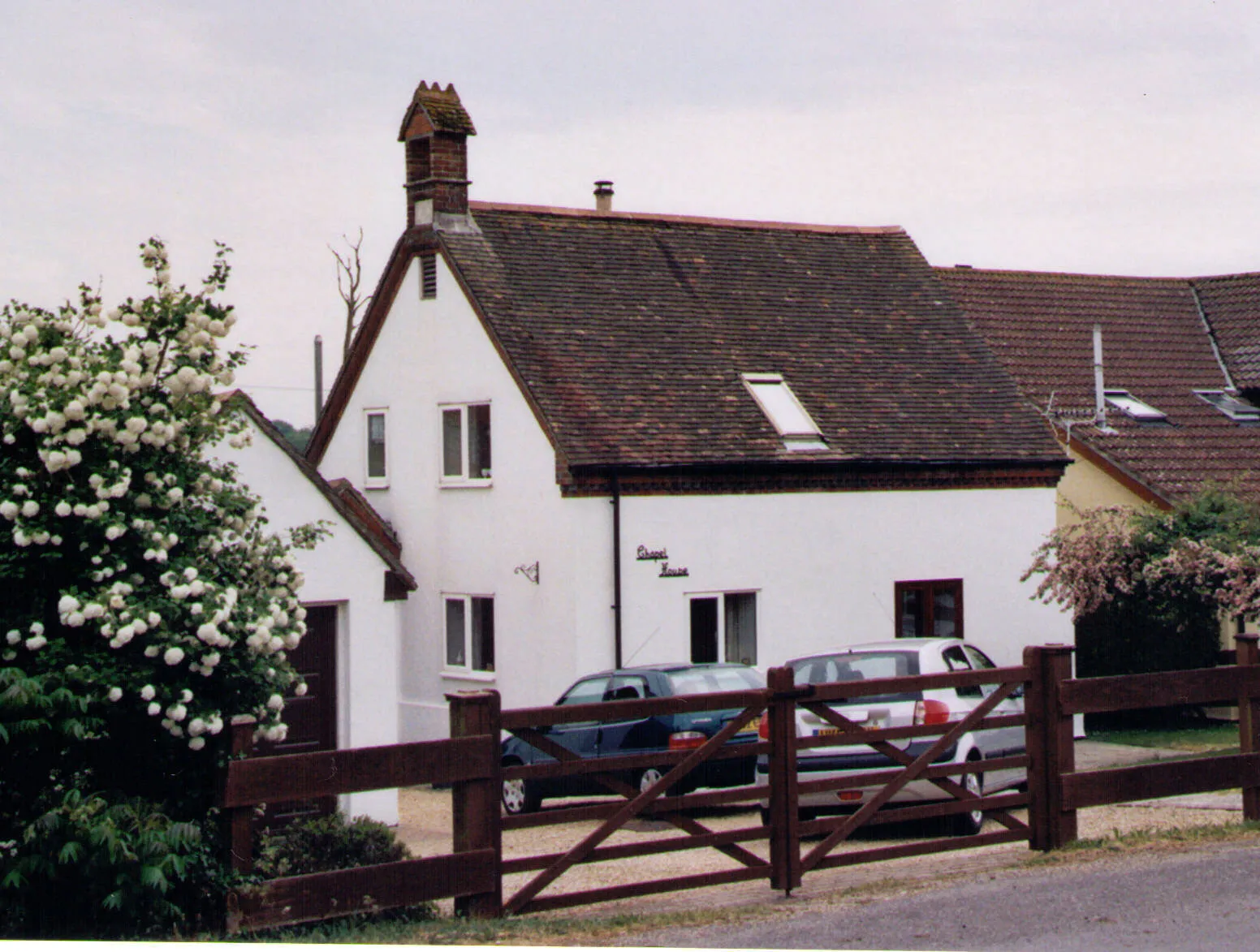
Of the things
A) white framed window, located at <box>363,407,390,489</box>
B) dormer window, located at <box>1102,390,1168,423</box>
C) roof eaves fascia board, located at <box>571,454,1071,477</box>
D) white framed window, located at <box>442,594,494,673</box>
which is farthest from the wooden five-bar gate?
dormer window, located at <box>1102,390,1168,423</box>

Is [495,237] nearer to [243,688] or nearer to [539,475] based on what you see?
[539,475]

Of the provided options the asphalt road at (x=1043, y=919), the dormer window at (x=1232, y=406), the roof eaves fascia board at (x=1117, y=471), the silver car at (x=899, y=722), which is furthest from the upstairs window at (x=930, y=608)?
the asphalt road at (x=1043, y=919)

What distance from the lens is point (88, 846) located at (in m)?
8.98

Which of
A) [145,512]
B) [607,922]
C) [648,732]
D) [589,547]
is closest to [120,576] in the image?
[145,512]

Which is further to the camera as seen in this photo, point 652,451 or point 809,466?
point 809,466

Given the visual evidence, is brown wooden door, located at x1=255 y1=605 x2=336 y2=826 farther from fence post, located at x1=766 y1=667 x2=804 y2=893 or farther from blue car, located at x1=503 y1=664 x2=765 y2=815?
fence post, located at x1=766 y1=667 x2=804 y2=893

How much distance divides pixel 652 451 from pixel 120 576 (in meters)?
13.3

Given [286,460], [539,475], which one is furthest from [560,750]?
[539,475]

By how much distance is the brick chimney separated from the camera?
81.7 feet

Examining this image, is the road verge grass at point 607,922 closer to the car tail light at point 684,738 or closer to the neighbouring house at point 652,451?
the car tail light at point 684,738

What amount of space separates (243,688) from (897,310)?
19746mm

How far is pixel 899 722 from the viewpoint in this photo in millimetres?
14734

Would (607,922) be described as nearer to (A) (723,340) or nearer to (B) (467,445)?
(B) (467,445)

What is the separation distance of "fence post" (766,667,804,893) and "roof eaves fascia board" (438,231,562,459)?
11629mm
